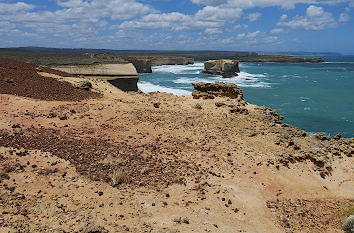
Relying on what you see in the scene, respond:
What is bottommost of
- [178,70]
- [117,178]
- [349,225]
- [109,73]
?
[349,225]

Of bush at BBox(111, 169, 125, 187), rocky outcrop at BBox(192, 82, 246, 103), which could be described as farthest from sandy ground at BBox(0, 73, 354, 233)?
rocky outcrop at BBox(192, 82, 246, 103)

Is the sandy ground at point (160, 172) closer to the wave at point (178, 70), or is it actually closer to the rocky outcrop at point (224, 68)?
the rocky outcrop at point (224, 68)

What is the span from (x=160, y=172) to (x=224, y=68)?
55.3 metres

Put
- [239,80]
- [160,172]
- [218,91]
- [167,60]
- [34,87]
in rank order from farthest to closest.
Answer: [167,60]
[239,80]
[218,91]
[34,87]
[160,172]

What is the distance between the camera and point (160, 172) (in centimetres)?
786

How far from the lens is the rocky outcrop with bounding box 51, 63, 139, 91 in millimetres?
24734

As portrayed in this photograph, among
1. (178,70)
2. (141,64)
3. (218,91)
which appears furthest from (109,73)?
(178,70)

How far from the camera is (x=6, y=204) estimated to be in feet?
18.7

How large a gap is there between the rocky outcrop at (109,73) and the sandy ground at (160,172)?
11976mm

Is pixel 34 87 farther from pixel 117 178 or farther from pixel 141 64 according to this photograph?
pixel 141 64

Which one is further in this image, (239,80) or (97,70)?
(239,80)

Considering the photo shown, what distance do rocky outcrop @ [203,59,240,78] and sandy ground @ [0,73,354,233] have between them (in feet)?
159

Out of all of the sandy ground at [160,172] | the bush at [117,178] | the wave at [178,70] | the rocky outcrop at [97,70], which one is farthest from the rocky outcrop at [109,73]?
the wave at [178,70]

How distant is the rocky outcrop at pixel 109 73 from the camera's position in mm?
24734
